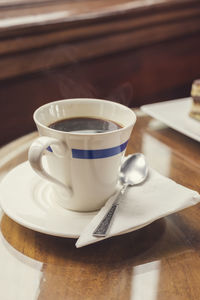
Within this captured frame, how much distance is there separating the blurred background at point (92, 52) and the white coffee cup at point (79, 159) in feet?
2.19

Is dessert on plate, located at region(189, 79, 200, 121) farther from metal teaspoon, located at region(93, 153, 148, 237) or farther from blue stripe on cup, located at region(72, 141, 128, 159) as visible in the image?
blue stripe on cup, located at region(72, 141, 128, 159)

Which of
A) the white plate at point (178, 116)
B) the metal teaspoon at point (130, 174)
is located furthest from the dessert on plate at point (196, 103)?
the metal teaspoon at point (130, 174)

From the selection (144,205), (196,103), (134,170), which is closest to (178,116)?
(196,103)

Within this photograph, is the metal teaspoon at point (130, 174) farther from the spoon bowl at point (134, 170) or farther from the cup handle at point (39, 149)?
the cup handle at point (39, 149)

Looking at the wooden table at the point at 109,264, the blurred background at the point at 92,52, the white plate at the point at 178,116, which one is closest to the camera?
the wooden table at the point at 109,264

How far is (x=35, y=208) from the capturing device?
0.58m

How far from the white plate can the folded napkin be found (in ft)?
0.85

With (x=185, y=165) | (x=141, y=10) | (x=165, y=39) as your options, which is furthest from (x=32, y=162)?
(x=165, y=39)

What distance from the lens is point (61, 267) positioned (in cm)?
51

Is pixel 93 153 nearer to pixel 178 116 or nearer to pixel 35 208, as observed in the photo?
pixel 35 208

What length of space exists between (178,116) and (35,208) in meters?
0.52

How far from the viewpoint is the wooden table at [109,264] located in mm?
469

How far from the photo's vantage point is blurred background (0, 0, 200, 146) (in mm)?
1245

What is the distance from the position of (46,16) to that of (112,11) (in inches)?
10.1
